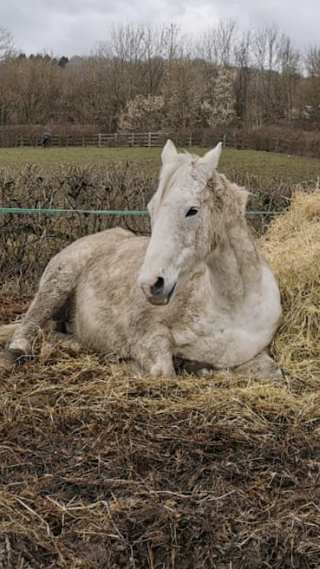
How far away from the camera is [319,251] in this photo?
535 centimetres

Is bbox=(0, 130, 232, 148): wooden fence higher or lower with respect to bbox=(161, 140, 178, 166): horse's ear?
lower

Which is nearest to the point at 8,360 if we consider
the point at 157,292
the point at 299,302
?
the point at 157,292

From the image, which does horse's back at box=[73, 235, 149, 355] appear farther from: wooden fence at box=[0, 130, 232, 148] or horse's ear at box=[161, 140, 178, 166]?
wooden fence at box=[0, 130, 232, 148]

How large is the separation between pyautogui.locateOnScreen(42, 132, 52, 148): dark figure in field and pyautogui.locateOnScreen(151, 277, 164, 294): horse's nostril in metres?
48.0

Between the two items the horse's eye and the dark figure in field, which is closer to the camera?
the horse's eye

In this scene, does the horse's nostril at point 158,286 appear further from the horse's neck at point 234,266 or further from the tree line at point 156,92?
the tree line at point 156,92

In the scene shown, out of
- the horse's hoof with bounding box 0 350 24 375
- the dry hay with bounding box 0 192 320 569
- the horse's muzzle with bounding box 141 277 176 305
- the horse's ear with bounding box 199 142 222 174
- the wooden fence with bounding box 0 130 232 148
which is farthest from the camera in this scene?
the wooden fence with bounding box 0 130 232 148

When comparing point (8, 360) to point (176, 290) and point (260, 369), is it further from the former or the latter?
point (260, 369)

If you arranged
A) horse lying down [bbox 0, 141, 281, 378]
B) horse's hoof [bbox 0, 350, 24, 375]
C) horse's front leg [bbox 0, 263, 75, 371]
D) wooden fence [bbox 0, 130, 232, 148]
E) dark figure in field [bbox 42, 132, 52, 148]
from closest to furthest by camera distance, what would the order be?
1. horse lying down [bbox 0, 141, 281, 378]
2. horse's hoof [bbox 0, 350, 24, 375]
3. horse's front leg [bbox 0, 263, 75, 371]
4. dark figure in field [bbox 42, 132, 52, 148]
5. wooden fence [bbox 0, 130, 232, 148]

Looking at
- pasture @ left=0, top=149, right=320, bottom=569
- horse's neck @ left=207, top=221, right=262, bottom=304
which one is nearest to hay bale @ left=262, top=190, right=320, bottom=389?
pasture @ left=0, top=149, right=320, bottom=569

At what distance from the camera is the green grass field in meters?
31.5

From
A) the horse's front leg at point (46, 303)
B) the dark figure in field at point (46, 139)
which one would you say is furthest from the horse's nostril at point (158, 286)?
the dark figure in field at point (46, 139)

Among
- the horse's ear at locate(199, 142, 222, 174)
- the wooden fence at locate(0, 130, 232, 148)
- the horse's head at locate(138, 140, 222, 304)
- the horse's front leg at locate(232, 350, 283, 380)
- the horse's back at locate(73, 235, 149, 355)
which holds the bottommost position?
the wooden fence at locate(0, 130, 232, 148)

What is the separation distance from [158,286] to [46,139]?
159ft
